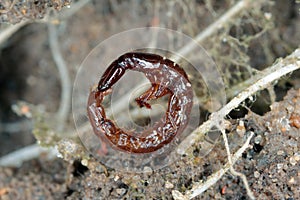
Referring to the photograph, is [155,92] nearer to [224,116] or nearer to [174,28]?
[224,116]

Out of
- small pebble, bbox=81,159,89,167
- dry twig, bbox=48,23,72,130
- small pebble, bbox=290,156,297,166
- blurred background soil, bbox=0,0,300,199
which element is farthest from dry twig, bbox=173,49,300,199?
dry twig, bbox=48,23,72,130

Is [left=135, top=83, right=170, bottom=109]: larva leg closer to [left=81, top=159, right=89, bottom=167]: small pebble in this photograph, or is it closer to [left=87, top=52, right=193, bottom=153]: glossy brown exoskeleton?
[left=87, top=52, right=193, bottom=153]: glossy brown exoskeleton

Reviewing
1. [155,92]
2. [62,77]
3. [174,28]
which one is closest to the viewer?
[155,92]

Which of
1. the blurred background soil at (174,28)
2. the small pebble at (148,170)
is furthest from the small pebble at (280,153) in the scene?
the small pebble at (148,170)

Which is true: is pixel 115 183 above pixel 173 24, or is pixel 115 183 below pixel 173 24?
below

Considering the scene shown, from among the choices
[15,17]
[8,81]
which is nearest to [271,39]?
[15,17]

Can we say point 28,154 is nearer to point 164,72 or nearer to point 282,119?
point 164,72

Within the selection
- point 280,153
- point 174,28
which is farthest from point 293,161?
point 174,28

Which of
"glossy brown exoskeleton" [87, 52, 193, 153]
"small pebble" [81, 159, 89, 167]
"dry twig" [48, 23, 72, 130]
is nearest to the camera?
"glossy brown exoskeleton" [87, 52, 193, 153]
